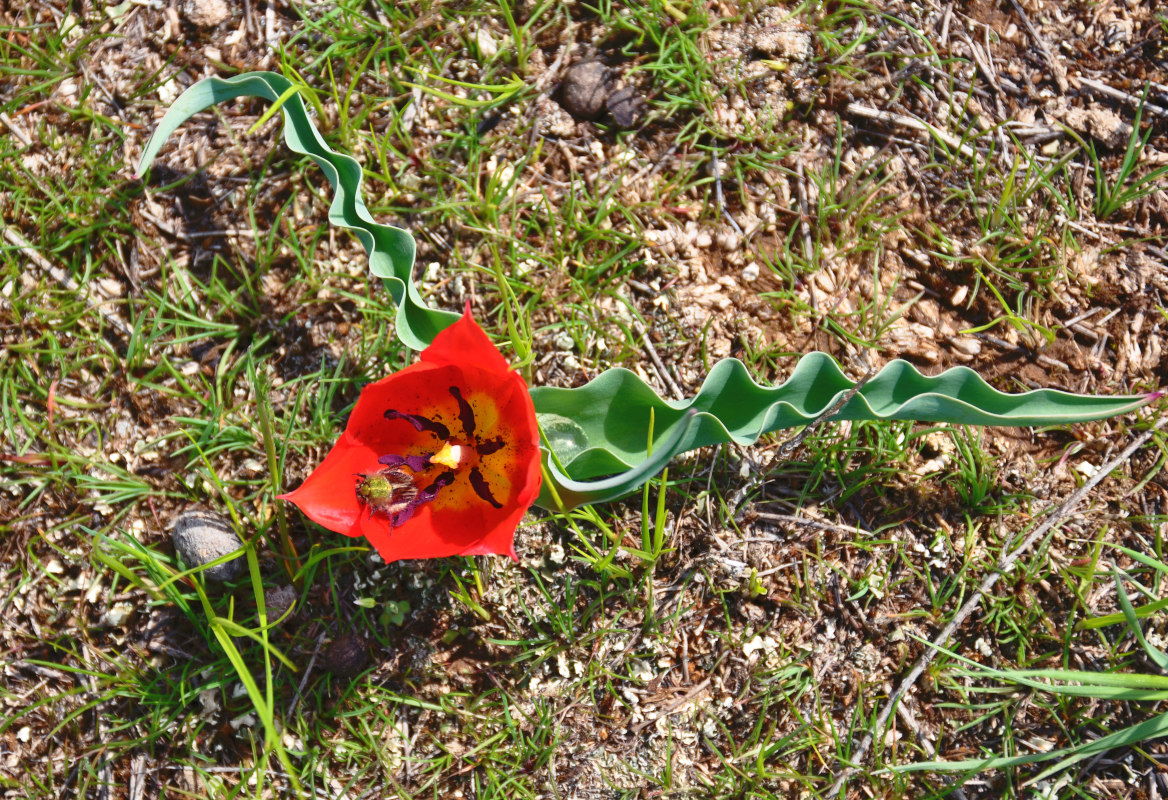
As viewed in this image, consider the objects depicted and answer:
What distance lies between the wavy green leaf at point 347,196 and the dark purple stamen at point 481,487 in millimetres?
353

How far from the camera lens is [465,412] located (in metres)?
2.16

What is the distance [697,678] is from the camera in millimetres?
2508

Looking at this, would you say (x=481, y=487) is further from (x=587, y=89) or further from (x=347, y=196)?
(x=587, y=89)

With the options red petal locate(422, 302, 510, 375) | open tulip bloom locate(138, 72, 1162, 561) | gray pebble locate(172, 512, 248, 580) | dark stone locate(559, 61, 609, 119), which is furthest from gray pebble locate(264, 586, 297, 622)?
dark stone locate(559, 61, 609, 119)

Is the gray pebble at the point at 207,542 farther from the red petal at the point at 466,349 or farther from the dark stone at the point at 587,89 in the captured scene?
the dark stone at the point at 587,89

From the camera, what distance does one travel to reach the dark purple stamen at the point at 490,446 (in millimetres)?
2148

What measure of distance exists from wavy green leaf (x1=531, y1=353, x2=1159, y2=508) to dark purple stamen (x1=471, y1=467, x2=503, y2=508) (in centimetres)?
15

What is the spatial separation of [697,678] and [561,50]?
2025mm

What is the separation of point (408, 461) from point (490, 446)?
21cm

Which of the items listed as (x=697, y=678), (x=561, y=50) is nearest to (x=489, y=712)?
(x=697, y=678)

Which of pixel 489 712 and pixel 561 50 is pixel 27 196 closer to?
pixel 561 50

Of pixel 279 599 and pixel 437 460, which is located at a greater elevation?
pixel 437 460

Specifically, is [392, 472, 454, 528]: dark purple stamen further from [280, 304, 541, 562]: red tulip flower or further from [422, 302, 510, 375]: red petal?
[422, 302, 510, 375]: red petal

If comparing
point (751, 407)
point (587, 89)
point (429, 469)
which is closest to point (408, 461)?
point (429, 469)
